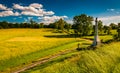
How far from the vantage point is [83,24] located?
116 meters

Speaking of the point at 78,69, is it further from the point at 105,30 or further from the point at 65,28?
the point at 65,28

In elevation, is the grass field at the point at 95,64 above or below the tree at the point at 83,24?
below

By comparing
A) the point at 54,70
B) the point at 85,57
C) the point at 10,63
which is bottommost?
the point at 10,63

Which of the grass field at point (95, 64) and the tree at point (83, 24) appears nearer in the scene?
the grass field at point (95, 64)

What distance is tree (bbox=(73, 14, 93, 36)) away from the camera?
4471 inches

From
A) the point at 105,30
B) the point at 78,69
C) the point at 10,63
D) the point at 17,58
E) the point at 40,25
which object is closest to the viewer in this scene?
the point at 78,69

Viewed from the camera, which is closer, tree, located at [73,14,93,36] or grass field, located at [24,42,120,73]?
grass field, located at [24,42,120,73]

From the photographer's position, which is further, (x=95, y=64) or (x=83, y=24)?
(x=83, y=24)

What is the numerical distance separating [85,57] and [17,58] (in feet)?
97.0

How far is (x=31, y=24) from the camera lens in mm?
178875

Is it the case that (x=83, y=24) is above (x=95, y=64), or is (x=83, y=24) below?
Answer: above

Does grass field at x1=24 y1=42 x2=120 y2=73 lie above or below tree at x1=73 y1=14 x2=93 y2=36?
below

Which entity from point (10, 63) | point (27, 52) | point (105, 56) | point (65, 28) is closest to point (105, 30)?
point (65, 28)

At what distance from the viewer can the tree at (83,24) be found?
113562 millimetres
